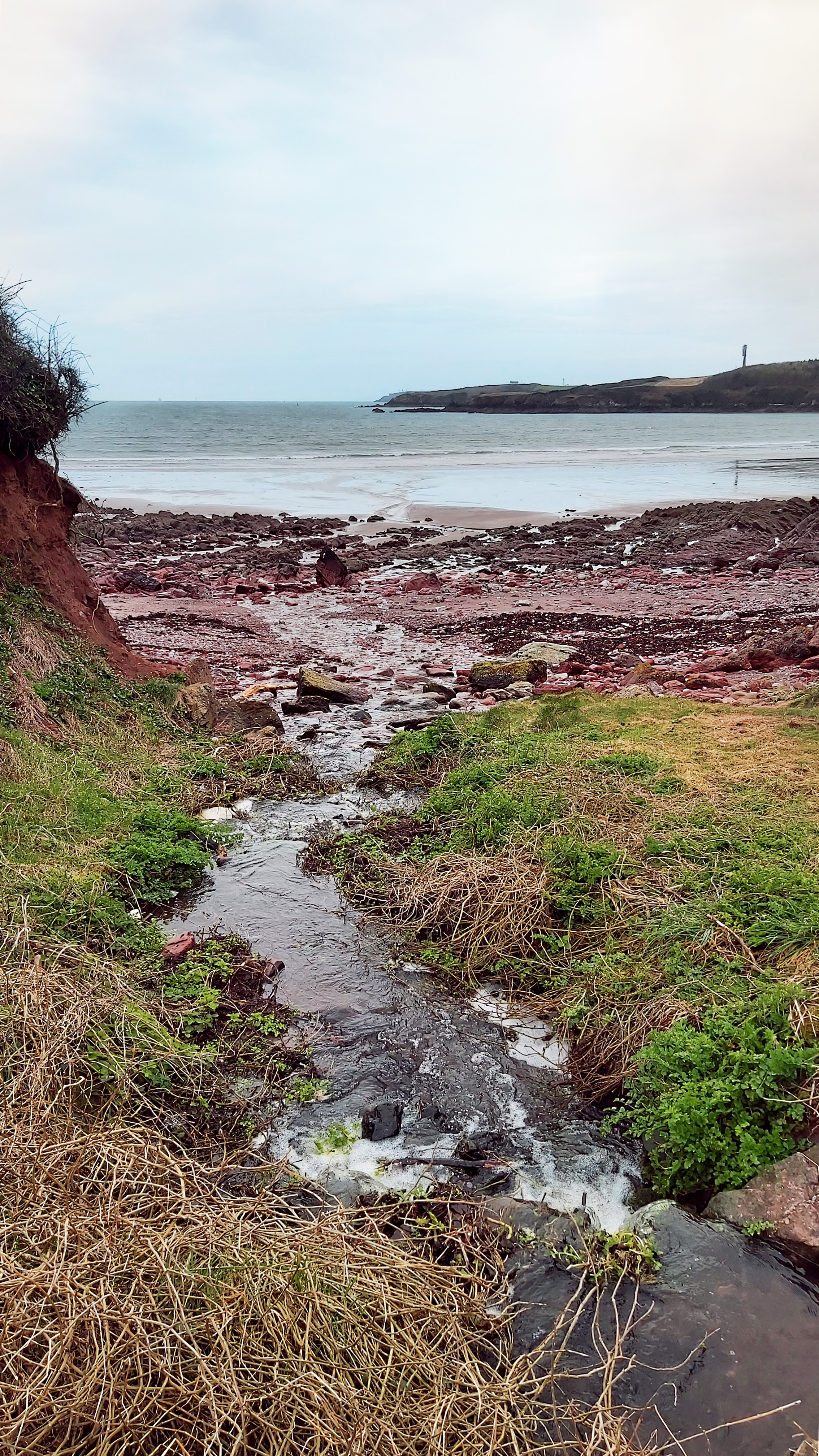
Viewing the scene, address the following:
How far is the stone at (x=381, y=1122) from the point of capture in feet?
15.5

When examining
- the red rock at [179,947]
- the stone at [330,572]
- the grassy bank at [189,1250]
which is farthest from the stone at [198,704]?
the stone at [330,572]

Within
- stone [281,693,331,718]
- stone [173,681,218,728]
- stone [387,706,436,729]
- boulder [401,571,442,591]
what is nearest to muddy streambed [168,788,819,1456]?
stone [173,681,218,728]

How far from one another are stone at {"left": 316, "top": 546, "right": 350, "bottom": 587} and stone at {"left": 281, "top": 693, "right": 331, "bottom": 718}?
9651mm

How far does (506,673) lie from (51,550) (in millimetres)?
6281

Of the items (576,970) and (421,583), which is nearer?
(576,970)

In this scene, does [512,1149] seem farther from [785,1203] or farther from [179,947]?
[179,947]

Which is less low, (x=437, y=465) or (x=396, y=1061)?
(x=437, y=465)

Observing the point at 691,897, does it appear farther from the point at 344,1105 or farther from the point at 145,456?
the point at 145,456

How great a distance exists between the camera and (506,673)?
515 inches

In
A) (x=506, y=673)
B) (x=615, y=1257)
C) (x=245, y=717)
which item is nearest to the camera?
(x=615, y=1257)

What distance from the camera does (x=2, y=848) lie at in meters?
6.54

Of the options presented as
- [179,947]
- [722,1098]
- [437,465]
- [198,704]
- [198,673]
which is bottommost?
[179,947]

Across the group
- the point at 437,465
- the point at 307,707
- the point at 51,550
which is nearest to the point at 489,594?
the point at 307,707

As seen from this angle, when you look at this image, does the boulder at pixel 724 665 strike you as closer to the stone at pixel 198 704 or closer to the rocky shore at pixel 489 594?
the rocky shore at pixel 489 594
